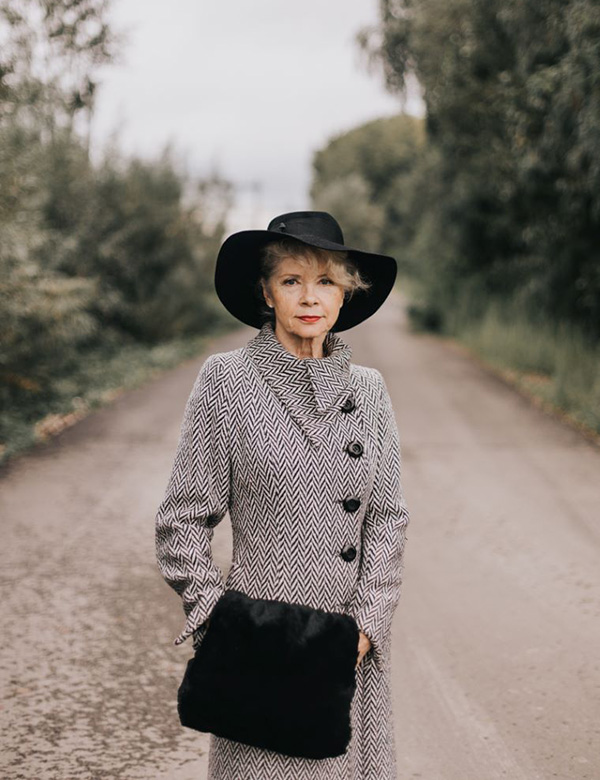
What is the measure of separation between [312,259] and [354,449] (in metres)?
0.52

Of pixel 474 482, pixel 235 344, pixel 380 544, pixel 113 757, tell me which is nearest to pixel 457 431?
pixel 474 482

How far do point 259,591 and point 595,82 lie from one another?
353 inches

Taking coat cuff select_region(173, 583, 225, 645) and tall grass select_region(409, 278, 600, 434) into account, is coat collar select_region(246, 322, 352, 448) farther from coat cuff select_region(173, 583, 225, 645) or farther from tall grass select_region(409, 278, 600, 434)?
tall grass select_region(409, 278, 600, 434)

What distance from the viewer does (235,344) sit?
23484 millimetres

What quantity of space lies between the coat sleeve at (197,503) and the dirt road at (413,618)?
1600 mm

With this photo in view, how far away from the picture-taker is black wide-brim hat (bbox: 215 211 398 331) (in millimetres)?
2535

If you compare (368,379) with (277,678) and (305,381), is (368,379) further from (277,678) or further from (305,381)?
(277,678)

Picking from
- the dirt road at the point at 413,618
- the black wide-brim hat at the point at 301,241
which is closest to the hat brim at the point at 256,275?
the black wide-brim hat at the point at 301,241

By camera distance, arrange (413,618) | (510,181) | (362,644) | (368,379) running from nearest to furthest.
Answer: (362,644) → (368,379) → (413,618) → (510,181)

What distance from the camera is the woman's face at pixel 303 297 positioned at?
2.55 metres

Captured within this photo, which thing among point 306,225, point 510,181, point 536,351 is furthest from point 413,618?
point 536,351

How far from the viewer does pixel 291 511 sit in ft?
8.02

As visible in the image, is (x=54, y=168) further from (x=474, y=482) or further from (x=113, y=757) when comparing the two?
(x=113, y=757)

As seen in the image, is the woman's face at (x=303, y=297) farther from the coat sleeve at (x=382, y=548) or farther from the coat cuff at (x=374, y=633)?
the coat cuff at (x=374, y=633)
